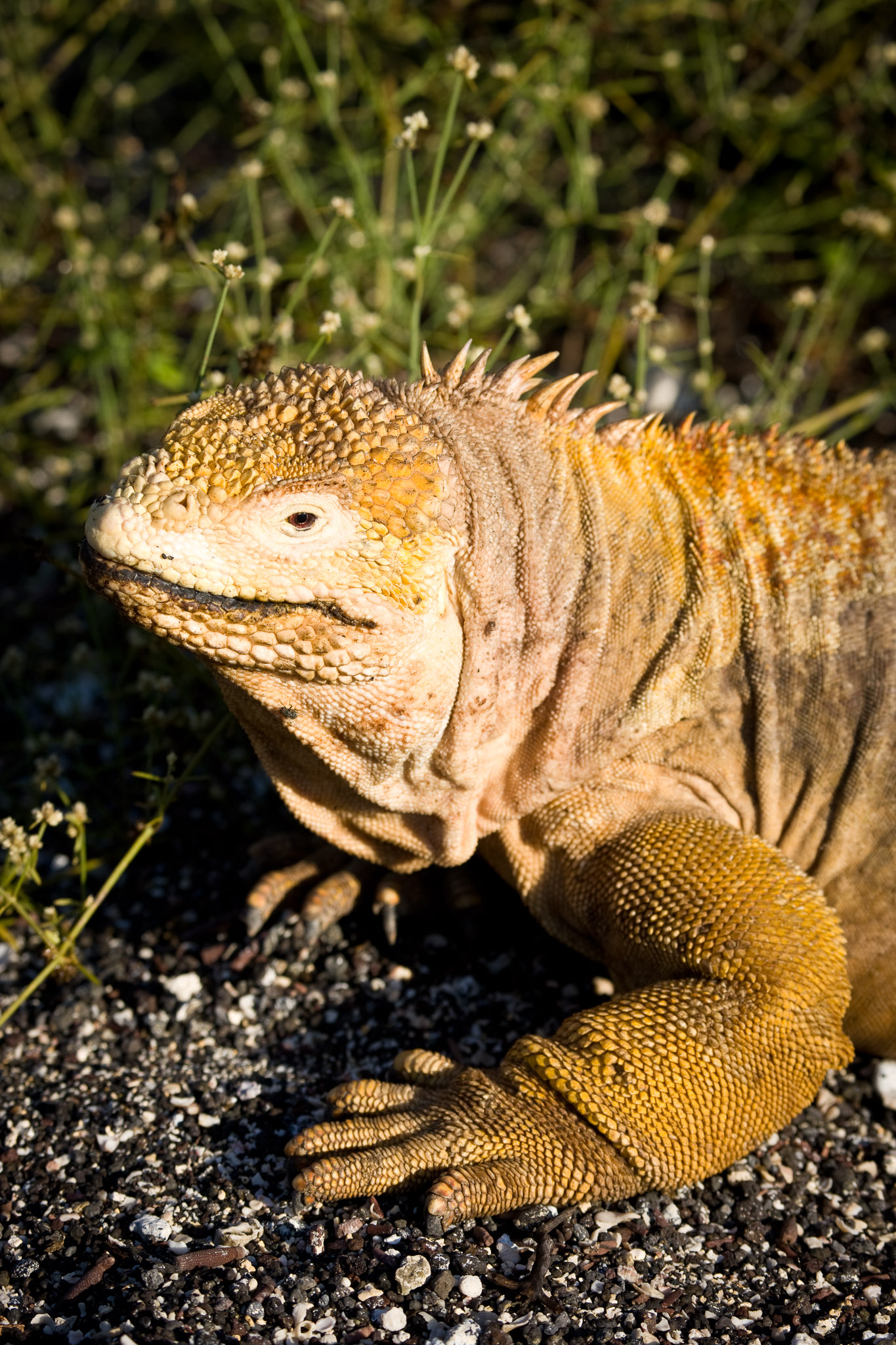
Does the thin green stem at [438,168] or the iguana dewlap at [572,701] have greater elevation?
the thin green stem at [438,168]

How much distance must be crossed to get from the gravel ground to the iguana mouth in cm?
137

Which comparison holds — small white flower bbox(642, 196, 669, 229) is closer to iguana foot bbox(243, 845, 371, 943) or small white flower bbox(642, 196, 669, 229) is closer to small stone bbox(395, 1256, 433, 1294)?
iguana foot bbox(243, 845, 371, 943)

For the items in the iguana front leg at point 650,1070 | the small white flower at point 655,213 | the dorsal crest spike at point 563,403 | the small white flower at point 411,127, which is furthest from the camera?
the small white flower at point 655,213

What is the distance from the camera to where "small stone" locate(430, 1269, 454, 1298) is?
2814mm

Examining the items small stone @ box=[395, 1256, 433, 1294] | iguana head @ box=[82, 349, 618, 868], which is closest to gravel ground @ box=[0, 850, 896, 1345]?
small stone @ box=[395, 1256, 433, 1294]

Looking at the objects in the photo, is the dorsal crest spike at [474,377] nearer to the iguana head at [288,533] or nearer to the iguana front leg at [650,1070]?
the iguana head at [288,533]

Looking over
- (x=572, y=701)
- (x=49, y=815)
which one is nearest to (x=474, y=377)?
(x=572, y=701)

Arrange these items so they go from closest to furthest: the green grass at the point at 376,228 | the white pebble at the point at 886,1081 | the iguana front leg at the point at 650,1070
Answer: the iguana front leg at the point at 650,1070 < the white pebble at the point at 886,1081 < the green grass at the point at 376,228

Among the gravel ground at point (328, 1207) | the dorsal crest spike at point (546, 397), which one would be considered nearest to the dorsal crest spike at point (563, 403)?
the dorsal crest spike at point (546, 397)

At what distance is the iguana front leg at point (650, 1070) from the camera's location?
9.71ft

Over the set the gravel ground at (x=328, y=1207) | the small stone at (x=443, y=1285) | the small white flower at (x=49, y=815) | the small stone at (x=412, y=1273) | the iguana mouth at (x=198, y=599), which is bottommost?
the gravel ground at (x=328, y=1207)

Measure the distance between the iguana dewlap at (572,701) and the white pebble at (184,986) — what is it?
73 centimetres

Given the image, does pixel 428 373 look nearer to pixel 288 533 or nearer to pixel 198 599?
pixel 288 533

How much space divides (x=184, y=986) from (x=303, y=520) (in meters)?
1.72
